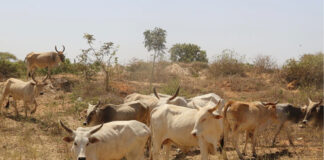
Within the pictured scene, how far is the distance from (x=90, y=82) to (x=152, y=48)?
8054mm

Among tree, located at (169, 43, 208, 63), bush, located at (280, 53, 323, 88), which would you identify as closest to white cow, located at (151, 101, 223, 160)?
bush, located at (280, 53, 323, 88)

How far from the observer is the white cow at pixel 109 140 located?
589 cm

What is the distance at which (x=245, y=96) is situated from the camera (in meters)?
17.5

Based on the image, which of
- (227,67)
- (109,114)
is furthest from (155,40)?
(109,114)

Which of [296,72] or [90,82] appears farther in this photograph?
[296,72]

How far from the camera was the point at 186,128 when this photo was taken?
7.61m

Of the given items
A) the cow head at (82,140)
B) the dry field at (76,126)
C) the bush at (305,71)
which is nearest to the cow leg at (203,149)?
the dry field at (76,126)

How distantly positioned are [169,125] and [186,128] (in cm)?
41

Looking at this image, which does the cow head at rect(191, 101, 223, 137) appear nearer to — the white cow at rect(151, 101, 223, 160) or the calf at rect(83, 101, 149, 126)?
the white cow at rect(151, 101, 223, 160)

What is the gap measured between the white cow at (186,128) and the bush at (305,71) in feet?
40.4

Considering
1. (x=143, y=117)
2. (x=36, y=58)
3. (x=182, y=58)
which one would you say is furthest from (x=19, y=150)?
(x=182, y=58)

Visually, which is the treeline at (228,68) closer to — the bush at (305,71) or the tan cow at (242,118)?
the bush at (305,71)

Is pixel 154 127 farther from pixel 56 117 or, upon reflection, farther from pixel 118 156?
pixel 56 117

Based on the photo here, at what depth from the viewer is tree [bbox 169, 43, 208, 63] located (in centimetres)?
3816
